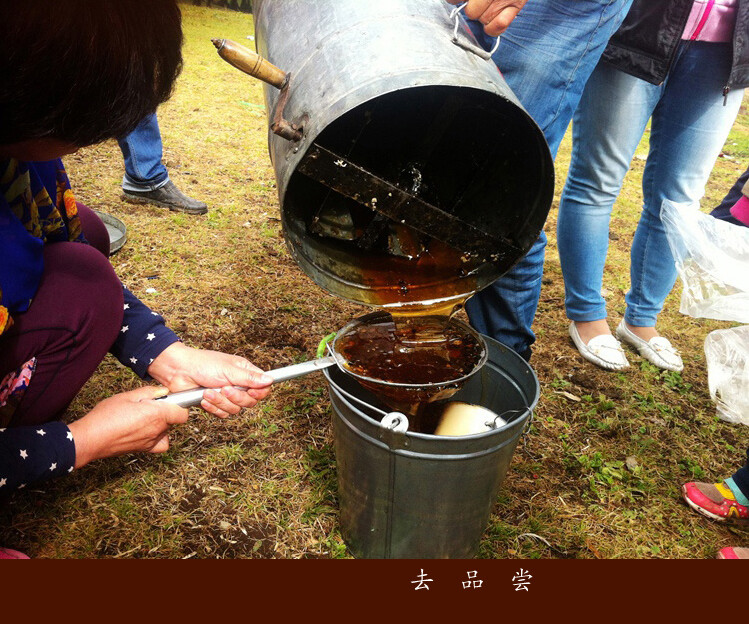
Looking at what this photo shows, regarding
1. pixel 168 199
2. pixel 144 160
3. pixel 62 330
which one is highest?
pixel 62 330

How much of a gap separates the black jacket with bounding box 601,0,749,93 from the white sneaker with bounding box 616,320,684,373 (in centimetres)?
118

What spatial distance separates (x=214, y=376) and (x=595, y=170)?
1855 mm

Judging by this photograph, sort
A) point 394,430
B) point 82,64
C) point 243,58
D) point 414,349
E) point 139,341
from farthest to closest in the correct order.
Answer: point 414,349
point 139,341
point 394,430
point 243,58
point 82,64

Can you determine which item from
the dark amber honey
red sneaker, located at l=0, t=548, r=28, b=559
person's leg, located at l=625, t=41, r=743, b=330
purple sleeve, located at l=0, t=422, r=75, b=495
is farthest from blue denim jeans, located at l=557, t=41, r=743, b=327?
red sneaker, located at l=0, t=548, r=28, b=559

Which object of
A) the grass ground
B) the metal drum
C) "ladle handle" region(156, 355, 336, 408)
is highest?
the metal drum

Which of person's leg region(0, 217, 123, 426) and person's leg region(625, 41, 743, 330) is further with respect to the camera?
person's leg region(625, 41, 743, 330)

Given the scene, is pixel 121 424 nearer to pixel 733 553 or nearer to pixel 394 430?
pixel 394 430

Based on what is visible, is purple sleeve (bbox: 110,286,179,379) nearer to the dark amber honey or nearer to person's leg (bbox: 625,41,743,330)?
the dark amber honey

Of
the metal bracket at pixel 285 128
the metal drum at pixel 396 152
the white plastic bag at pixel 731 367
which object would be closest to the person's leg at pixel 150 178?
the metal drum at pixel 396 152

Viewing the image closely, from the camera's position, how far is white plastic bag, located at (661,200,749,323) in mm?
2281

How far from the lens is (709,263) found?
7.81 ft

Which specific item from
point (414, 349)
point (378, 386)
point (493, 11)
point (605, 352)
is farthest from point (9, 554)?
point (605, 352)

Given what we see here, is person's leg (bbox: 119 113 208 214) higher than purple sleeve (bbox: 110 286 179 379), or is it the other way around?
purple sleeve (bbox: 110 286 179 379)
